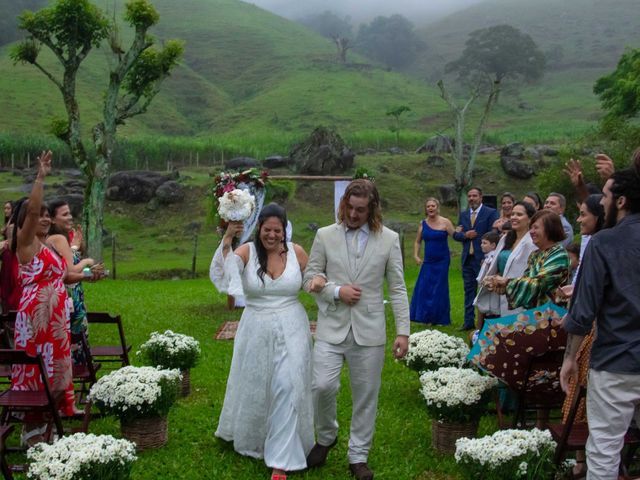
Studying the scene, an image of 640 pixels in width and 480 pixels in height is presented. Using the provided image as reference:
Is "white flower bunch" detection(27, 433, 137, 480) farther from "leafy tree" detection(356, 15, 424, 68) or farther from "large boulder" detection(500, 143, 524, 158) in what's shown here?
"leafy tree" detection(356, 15, 424, 68)

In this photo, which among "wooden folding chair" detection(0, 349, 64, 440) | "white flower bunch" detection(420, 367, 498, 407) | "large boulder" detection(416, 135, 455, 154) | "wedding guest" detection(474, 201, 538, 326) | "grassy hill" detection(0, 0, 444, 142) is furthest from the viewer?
"grassy hill" detection(0, 0, 444, 142)

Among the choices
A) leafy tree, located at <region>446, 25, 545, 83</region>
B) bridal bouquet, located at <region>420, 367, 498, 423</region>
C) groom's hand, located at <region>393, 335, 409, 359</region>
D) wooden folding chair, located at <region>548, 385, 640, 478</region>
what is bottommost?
bridal bouquet, located at <region>420, 367, 498, 423</region>

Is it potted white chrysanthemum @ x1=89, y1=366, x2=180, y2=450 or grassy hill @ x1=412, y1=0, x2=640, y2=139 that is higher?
grassy hill @ x1=412, y1=0, x2=640, y2=139

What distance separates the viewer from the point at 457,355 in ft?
26.1

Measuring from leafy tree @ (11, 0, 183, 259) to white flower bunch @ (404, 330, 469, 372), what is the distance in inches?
675

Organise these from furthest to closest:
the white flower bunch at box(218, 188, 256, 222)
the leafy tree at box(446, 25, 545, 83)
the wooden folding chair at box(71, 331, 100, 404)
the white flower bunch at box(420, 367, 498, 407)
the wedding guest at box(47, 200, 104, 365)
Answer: the leafy tree at box(446, 25, 545, 83), the wooden folding chair at box(71, 331, 100, 404), the wedding guest at box(47, 200, 104, 365), the white flower bunch at box(218, 188, 256, 222), the white flower bunch at box(420, 367, 498, 407)

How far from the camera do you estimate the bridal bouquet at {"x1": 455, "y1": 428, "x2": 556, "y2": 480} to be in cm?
488

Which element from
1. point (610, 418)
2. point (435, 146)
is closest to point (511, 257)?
point (610, 418)

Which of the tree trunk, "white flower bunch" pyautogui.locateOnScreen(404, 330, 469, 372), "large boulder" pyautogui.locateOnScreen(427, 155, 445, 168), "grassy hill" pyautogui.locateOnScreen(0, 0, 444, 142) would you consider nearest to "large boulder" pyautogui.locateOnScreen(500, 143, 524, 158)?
"large boulder" pyautogui.locateOnScreen(427, 155, 445, 168)

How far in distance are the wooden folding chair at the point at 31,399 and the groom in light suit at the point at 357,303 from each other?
82.8 inches

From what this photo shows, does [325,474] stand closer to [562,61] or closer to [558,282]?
[558,282]

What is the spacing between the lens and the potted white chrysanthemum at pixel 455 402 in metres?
6.39

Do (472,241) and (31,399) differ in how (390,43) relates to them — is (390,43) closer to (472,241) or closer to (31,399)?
(472,241)

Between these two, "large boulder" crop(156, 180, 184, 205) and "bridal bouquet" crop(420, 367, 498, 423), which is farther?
"large boulder" crop(156, 180, 184, 205)
